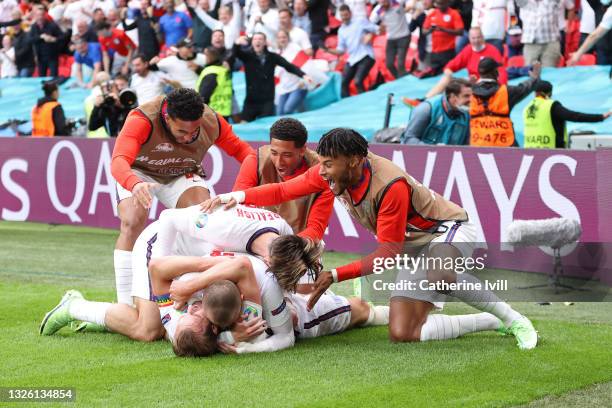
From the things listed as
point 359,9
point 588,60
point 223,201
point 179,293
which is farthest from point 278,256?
point 359,9

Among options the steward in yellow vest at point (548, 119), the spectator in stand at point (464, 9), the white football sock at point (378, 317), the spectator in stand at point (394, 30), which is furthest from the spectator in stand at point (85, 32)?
the white football sock at point (378, 317)

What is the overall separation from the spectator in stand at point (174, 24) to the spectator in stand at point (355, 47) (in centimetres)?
331

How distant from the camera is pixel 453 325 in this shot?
752 cm

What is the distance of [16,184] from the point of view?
596 inches

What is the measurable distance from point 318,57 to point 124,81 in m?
3.76

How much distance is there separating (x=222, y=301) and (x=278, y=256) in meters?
0.45

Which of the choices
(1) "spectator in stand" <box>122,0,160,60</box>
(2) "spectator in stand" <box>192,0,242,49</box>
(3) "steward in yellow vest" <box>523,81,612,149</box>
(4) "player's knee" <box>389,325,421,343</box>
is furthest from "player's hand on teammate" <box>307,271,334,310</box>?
(1) "spectator in stand" <box>122,0,160,60</box>

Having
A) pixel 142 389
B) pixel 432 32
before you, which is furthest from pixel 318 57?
pixel 142 389

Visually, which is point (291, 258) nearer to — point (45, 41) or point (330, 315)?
point (330, 315)

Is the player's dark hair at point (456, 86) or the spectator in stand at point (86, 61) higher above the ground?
the player's dark hair at point (456, 86)

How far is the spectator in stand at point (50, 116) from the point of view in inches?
688

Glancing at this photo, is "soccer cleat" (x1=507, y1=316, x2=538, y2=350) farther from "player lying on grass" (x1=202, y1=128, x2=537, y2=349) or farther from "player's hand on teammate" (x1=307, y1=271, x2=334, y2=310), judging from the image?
"player's hand on teammate" (x1=307, y1=271, x2=334, y2=310)

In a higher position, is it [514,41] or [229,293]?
[229,293]

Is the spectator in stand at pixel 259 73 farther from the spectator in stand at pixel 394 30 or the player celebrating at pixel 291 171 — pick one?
the player celebrating at pixel 291 171
